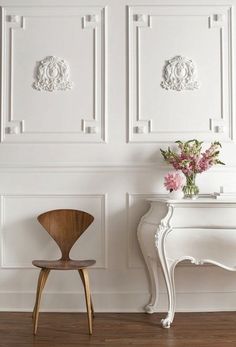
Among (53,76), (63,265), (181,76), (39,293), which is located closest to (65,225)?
(63,265)

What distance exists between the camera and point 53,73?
10.5 ft

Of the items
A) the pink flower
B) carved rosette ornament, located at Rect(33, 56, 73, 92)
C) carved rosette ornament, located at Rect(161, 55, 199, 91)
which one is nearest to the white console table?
the pink flower

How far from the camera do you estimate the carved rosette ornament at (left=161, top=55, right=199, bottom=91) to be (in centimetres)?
320

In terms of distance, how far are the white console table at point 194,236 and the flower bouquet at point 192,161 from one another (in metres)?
0.22

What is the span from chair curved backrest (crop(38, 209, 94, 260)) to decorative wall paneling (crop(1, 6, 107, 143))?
602mm

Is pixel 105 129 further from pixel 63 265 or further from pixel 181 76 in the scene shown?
pixel 63 265

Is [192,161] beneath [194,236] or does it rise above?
above

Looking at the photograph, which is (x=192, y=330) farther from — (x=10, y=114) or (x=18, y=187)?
(x=10, y=114)

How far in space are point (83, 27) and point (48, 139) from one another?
96cm

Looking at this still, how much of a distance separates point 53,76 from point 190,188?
1.41m

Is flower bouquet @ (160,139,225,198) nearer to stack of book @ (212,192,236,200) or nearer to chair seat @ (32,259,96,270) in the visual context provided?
stack of book @ (212,192,236,200)

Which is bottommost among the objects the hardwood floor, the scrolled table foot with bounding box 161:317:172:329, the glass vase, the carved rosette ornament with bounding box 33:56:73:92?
the hardwood floor

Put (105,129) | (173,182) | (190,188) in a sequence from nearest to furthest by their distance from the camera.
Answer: (173,182), (190,188), (105,129)

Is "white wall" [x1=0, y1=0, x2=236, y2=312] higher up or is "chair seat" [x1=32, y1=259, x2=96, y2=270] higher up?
"white wall" [x1=0, y1=0, x2=236, y2=312]
